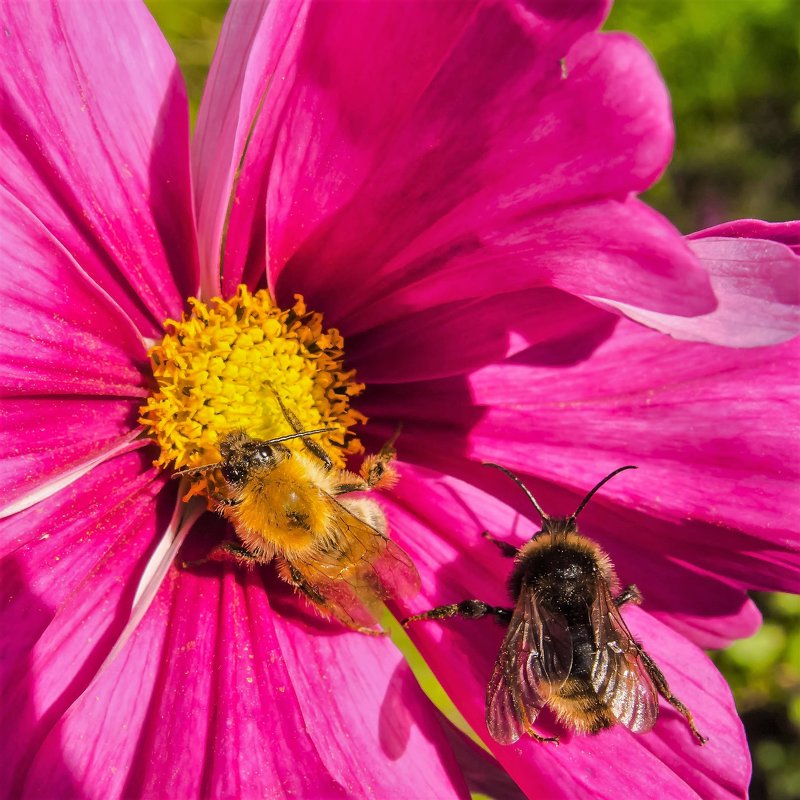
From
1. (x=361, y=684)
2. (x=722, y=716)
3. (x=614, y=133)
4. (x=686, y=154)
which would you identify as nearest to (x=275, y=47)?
(x=614, y=133)

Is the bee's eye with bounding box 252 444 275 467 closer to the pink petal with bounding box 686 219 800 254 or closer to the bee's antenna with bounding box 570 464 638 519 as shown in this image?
the bee's antenna with bounding box 570 464 638 519

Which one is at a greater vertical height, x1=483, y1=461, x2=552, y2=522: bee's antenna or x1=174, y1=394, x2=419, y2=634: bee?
x1=174, y1=394, x2=419, y2=634: bee

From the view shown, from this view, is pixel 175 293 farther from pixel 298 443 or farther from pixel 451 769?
pixel 451 769

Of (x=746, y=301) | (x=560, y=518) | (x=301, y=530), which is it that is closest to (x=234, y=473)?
(x=301, y=530)

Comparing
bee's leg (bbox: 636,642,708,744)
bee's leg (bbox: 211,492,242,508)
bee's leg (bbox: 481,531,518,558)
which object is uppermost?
bee's leg (bbox: 211,492,242,508)

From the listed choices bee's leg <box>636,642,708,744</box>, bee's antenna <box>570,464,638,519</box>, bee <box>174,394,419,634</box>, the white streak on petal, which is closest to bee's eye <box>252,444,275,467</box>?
bee <box>174,394,419,634</box>

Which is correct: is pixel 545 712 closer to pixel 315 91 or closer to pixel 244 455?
pixel 244 455
